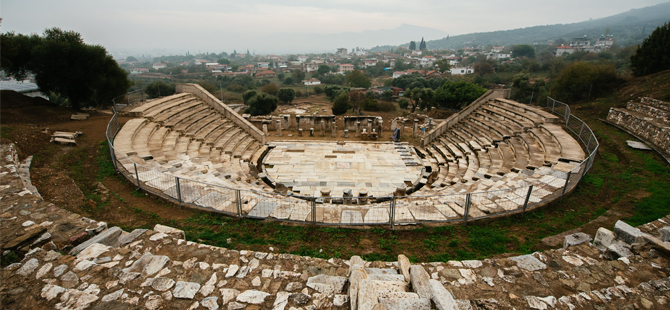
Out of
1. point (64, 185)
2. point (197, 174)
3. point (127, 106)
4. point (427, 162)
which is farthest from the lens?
point (127, 106)

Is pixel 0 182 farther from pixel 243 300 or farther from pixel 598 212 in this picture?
pixel 598 212

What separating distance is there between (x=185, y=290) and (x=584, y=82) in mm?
30709

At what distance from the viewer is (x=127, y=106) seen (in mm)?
22625

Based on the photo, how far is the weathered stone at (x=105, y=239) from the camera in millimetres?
6059

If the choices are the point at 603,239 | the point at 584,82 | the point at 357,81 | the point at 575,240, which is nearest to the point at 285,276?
the point at 575,240

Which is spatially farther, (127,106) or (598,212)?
(127,106)

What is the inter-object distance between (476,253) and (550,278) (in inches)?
65.6

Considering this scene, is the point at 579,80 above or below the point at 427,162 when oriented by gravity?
above

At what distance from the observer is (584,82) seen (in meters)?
23.6

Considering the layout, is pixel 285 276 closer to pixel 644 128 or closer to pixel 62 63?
pixel 644 128

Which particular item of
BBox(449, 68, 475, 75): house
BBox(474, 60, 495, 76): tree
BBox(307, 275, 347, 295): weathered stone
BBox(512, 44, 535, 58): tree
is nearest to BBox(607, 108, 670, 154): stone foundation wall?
BBox(307, 275, 347, 295): weathered stone

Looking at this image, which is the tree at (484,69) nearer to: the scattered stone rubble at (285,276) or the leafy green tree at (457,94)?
the leafy green tree at (457,94)

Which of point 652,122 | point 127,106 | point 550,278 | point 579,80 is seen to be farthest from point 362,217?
point 579,80

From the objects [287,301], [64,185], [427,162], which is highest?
[64,185]
